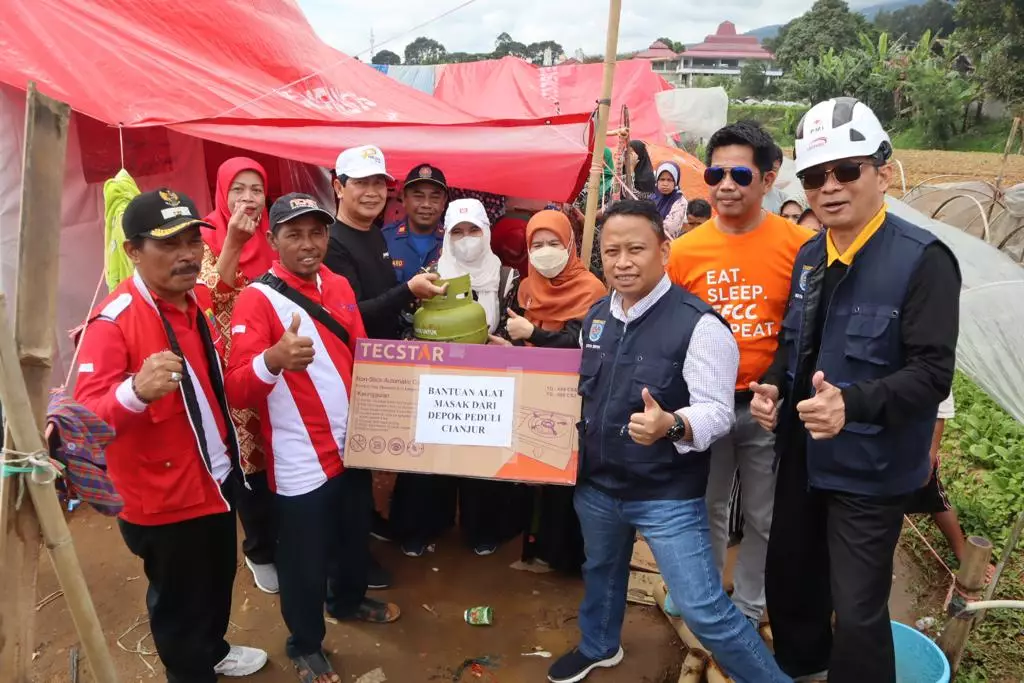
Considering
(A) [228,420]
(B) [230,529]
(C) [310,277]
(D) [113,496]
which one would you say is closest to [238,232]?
(C) [310,277]

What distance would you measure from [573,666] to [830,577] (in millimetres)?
1141

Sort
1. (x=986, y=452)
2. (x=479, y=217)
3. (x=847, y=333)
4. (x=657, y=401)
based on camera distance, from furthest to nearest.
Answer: (x=986, y=452)
(x=479, y=217)
(x=657, y=401)
(x=847, y=333)

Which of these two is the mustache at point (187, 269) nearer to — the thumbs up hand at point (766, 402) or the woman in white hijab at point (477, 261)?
Answer: the woman in white hijab at point (477, 261)

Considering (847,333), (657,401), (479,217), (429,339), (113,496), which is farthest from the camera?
(479,217)

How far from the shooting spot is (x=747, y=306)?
2.58 metres

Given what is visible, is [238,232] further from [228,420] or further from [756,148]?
[756,148]

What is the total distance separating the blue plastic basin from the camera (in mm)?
2590

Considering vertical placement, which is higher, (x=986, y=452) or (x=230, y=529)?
(x=230, y=529)

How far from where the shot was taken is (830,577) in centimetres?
225

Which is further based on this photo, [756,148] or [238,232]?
[238,232]

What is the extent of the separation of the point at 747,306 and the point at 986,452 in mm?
3330

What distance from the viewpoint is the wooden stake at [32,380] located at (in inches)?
55.3

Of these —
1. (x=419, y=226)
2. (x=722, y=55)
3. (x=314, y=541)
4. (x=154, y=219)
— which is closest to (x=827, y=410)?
(x=314, y=541)

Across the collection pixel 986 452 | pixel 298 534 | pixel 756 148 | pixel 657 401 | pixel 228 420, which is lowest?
pixel 986 452
